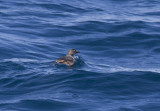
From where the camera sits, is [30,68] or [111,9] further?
[111,9]

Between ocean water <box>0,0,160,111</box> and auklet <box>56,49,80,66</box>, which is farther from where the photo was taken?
auklet <box>56,49,80,66</box>

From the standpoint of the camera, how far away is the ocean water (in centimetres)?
1359

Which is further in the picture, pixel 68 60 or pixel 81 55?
pixel 81 55

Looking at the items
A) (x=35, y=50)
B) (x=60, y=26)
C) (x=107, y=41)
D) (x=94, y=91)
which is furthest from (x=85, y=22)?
(x=94, y=91)

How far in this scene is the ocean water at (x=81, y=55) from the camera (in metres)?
13.6

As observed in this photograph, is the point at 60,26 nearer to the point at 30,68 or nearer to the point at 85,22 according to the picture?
the point at 85,22

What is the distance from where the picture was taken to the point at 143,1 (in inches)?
1257

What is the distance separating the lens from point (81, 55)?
19.5m

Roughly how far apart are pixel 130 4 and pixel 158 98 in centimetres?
1756

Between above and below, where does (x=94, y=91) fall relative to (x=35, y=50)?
below

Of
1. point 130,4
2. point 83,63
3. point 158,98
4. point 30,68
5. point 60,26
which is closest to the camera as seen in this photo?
point 158,98

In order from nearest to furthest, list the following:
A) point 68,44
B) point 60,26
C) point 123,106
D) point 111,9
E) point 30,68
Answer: point 123,106 < point 30,68 < point 68,44 < point 60,26 < point 111,9

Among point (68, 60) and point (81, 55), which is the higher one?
point (81, 55)

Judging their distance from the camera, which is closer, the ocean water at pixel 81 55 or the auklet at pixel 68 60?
the ocean water at pixel 81 55
